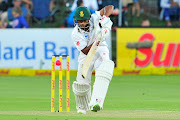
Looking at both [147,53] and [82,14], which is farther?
[147,53]

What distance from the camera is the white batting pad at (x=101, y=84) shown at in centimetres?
706

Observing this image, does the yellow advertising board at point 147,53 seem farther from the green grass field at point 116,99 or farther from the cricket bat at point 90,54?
the cricket bat at point 90,54

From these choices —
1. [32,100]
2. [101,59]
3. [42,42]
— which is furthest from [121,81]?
[101,59]

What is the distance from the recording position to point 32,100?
9992 mm

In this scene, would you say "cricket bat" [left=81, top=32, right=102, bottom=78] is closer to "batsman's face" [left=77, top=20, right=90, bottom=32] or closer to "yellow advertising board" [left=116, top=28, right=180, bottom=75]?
"batsman's face" [left=77, top=20, right=90, bottom=32]

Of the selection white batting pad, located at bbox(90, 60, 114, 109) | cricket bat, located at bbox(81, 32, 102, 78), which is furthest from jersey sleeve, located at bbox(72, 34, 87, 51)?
white batting pad, located at bbox(90, 60, 114, 109)

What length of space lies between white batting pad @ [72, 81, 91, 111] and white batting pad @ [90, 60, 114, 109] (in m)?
0.56

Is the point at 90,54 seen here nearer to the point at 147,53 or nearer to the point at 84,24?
the point at 84,24

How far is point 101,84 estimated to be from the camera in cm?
714

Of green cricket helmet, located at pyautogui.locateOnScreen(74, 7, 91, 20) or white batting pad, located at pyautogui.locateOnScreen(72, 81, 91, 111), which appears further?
white batting pad, located at pyautogui.locateOnScreen(72, 81, 91, 111)

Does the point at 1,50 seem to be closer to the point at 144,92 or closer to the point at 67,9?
the point at 67,9

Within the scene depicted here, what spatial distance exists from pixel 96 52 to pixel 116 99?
2.67 m

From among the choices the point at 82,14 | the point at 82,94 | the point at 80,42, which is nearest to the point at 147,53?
the point at 82,94

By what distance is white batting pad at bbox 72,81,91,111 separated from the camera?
305 inches
